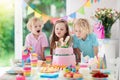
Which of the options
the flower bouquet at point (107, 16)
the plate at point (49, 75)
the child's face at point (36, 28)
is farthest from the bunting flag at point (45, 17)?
the plate at point (49, 75)

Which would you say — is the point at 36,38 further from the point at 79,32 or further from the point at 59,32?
the point at 79,32

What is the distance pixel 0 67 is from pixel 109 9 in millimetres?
2108

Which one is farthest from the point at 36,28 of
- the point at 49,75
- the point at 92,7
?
the point at 49,75

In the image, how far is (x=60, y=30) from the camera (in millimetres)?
3477

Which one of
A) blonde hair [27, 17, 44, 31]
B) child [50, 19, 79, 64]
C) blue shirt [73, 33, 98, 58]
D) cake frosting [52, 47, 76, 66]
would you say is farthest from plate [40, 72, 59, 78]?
blonde hair [27, 17, 44, 31]

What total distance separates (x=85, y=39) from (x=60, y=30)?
396 millimetres

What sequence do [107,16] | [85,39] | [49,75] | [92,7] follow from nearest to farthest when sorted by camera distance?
[49,75]
[85,39]
[107,16]
[92,7]

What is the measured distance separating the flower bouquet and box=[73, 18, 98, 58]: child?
0.72 ft

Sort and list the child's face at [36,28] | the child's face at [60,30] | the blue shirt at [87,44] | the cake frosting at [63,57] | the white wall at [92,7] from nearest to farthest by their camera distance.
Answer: the cake frosting at [63,57] < the child's face at [60,30] < the blue shirt at [87,44] < the child's face at [36,28] < the white wall at [92,7]

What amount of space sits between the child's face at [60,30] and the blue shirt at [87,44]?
8.9 inches

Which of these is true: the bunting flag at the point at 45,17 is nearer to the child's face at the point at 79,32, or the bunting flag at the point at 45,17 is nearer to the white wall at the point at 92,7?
the white wall at the point at 92,7

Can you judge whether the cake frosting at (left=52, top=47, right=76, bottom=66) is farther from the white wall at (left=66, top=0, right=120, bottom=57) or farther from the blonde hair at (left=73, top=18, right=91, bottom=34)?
the white wall at (left=66, top=0, right=120, bottom=57)

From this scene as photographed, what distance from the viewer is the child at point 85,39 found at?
11.8 ft

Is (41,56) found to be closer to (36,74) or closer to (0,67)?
(0,67)
